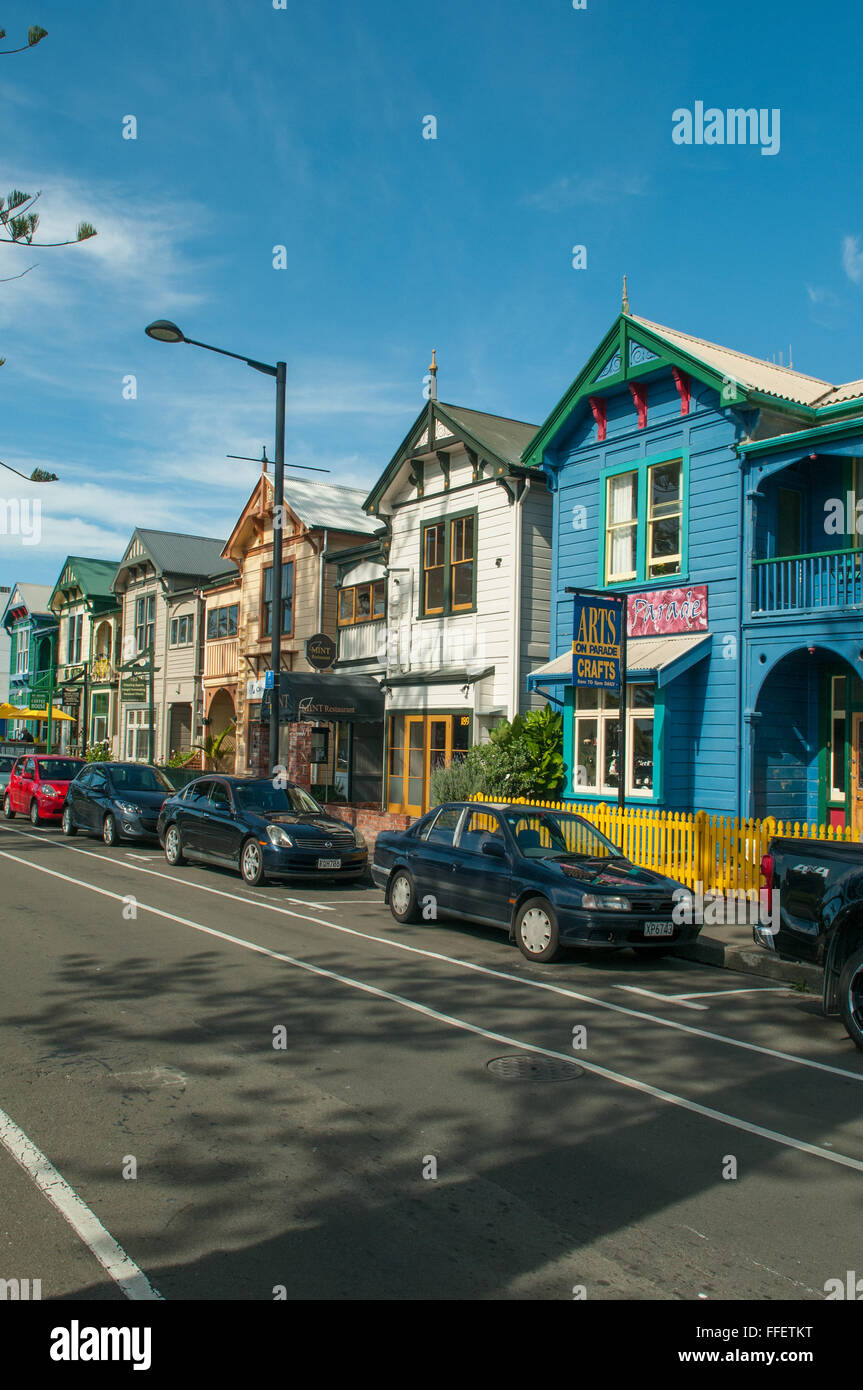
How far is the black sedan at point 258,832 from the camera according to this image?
51.7 ft

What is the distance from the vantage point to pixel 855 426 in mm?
15008

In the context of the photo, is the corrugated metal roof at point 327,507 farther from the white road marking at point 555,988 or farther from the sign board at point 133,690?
the white road marking at point 555,988

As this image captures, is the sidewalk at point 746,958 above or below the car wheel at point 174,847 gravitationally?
below

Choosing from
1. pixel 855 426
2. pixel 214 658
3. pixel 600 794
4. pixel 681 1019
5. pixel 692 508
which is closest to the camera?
pixel 681 1019

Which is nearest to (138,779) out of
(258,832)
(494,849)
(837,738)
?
(258,832)

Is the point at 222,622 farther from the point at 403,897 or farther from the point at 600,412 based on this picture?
the point at 403,897

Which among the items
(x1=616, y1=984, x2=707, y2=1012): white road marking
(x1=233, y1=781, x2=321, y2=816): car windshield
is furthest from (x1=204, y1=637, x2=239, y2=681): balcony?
(x1=616, y1=984, x2=707, y2=1012): white road marking

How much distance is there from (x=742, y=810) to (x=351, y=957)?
7.95 metres

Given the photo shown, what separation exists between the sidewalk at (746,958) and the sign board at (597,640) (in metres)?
3.61

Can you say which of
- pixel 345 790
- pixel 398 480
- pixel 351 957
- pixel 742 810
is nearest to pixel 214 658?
pixel 345 790

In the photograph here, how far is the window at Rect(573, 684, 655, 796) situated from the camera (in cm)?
1783

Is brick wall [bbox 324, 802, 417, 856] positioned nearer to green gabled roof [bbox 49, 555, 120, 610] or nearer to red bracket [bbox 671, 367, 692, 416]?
red bracket [bbox 671, 367, 692, 416]

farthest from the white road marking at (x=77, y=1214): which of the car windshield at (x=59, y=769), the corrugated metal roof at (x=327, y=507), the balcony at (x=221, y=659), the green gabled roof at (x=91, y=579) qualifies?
the green gabled roof at (x=91, y=579)

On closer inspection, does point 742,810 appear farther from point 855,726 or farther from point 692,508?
point 692,508
